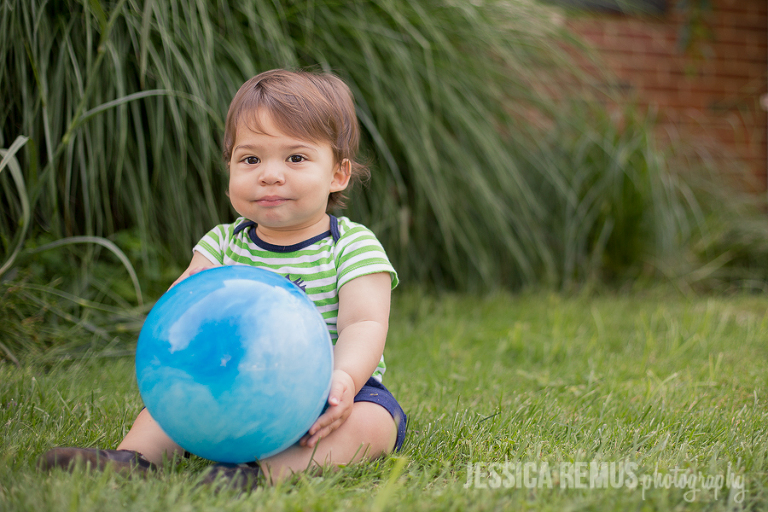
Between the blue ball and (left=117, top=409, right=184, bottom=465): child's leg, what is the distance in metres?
0.14

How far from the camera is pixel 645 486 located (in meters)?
1.19

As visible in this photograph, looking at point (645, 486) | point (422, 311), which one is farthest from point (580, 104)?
point (645, 486)

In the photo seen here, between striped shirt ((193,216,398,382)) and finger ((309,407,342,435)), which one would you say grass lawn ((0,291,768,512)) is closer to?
finger ((309,407,342,435))

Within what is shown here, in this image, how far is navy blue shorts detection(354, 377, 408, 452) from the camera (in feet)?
4.72

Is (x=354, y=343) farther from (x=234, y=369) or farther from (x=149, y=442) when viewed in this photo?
(x=149, y=442)

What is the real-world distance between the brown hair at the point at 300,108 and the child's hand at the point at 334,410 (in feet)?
1.91

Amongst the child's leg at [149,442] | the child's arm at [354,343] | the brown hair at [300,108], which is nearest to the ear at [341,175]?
the brown hair at [300,108]

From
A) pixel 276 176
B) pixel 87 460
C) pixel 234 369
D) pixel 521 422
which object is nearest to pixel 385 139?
pixel 276 176

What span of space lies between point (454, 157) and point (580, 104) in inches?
41.9

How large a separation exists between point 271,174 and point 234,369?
499mm

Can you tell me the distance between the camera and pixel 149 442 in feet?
4.42

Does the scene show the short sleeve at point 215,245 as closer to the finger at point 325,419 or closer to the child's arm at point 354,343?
the child's arm at point 354,343

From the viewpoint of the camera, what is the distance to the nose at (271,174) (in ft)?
4.83

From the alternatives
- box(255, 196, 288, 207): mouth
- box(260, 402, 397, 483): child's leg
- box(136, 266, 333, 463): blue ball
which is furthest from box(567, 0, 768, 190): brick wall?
box(136, 266, 333, 463): blue ball
